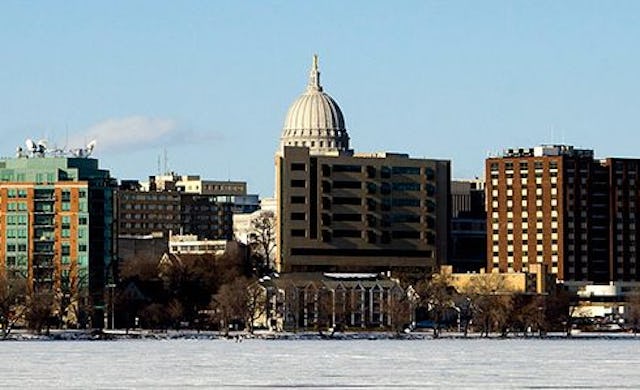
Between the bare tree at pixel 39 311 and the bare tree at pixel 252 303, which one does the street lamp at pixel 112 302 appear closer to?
the bare tree at pixel 39 311

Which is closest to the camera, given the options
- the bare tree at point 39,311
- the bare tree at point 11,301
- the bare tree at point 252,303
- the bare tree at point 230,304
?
the bare tree at point 39,311

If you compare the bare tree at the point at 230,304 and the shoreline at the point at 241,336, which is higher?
the bare tree at the point at 230,304

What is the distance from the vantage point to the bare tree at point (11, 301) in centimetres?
17762

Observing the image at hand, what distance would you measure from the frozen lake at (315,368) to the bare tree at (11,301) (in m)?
44.9

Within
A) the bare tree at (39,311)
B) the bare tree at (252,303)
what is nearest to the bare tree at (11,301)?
the bare tree at (39,311)

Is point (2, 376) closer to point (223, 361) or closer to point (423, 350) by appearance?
point (223, 361)

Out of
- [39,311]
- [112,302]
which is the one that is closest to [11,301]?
[39,311]

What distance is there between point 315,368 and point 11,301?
85669mm

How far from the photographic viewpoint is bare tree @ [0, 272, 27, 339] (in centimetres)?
17762

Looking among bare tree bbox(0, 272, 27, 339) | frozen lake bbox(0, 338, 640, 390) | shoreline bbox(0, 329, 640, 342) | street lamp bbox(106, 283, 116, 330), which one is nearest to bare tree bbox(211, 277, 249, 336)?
shoreline bbox(0, 329, 640, 342)

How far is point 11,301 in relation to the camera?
17950 centimetres

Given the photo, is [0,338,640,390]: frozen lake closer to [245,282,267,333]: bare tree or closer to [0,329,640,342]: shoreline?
[0,329,640,342]: shoreline

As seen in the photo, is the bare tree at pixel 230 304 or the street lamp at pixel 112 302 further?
the street lamp at pixel 112 302

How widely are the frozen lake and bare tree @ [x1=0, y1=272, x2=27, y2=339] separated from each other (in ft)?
147
